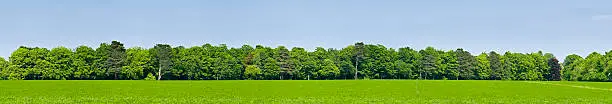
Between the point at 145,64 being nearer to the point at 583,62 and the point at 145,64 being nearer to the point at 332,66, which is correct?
the point at 332,66

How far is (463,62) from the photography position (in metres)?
157

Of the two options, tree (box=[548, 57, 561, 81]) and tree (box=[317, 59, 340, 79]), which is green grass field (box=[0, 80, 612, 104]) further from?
tree (box=[548, 57, 561, 81])

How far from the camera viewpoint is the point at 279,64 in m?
136

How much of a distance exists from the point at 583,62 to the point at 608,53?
22.4ft

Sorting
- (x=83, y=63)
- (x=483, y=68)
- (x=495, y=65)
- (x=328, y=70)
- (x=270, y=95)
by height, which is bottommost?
(x=270, y=95)

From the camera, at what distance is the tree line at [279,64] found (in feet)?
397

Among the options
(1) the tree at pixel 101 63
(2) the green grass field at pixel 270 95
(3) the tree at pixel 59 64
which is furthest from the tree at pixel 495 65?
(3) the tree at pixel 59 64

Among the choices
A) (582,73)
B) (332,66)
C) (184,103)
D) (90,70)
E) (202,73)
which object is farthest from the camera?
(582,73)

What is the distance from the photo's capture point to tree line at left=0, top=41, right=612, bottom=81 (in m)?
121

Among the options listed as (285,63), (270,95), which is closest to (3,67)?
(285,63)

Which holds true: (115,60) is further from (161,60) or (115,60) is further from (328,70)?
(328,70)

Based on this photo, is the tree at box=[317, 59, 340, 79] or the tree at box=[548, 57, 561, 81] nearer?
the tree at box=[317, 59, 340, 79]

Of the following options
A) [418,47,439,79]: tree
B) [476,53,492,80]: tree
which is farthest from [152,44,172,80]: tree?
[476,53,492,80]: tree

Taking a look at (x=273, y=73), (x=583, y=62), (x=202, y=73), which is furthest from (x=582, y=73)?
(x=202, y=73)
